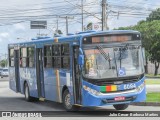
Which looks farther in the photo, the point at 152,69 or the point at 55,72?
the point at 152,69

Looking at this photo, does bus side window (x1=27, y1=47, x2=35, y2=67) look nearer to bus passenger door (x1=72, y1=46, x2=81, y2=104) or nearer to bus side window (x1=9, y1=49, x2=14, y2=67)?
bus side window (x1=9, y1=49, x2=14, y2=67)

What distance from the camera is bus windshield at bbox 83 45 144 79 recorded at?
17000 millimetres

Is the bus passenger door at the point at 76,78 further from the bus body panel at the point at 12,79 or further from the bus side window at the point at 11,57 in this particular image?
the bus side window at the point at 11,57

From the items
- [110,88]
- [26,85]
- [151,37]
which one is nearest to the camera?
[110,88]

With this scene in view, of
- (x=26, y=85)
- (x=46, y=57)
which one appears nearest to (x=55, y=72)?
(x=46, y=57)

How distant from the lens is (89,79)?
16984 mm

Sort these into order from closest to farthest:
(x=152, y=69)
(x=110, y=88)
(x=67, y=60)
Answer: (x=110, y=88) < (x=67, y=60) < (x=152, y=69)

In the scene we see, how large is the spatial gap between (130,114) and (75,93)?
7.22 ft

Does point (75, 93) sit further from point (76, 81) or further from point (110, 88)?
point (110, 88)

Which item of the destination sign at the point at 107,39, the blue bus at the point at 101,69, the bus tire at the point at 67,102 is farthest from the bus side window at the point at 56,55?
the destination sign at the point at 107,39

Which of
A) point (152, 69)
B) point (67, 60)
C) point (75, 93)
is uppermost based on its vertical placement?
point (67, 60)

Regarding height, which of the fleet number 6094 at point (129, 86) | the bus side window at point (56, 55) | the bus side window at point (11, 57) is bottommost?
the fleet number 6094 at point (129, 86)

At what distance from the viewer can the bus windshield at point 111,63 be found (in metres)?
17.0

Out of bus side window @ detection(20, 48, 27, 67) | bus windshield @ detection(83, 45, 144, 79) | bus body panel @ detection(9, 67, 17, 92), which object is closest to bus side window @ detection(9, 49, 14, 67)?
bus body panel @ detection(9, 67, 17, 92)
